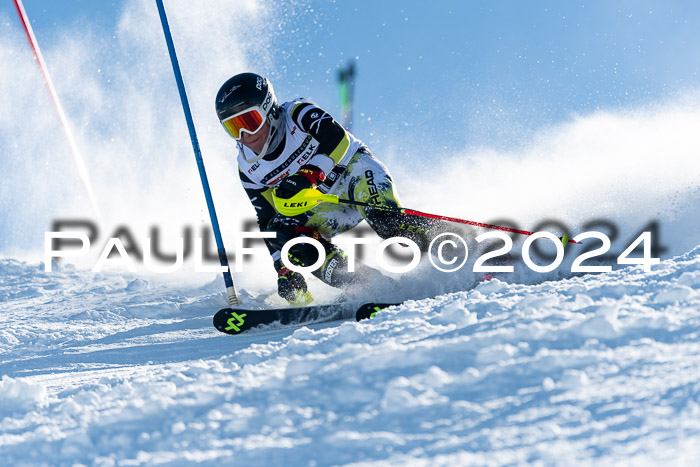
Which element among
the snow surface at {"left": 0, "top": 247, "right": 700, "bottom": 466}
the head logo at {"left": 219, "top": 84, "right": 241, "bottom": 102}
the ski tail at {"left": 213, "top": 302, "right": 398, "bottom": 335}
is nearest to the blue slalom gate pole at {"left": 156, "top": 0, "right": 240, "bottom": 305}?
the ski tail at {"left": 213, "top": 302, "right": 398, "bottom": 335}

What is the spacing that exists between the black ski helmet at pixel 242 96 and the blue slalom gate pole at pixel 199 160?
1127 mm

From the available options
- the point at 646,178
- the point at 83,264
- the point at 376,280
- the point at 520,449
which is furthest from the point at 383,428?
the point at 83,264

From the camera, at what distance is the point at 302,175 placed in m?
4.12

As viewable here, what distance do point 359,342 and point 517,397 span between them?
740 mm

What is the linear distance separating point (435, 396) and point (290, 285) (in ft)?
9.25

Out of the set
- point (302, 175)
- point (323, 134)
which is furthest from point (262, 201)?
point (323, 134)

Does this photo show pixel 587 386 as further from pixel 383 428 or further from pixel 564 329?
pixel 383 428

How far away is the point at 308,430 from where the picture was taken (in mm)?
1656

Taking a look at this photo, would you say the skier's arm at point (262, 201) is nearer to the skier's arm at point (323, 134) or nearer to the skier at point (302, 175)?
the skier at point (302, 175)

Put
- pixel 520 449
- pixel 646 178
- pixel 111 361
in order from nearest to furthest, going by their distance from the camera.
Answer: pixel 520 449
pixel 111 361
pixel 646 178

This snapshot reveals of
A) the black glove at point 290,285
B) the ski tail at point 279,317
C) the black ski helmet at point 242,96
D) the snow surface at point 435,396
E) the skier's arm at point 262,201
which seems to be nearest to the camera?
the snow surface at point 435,396

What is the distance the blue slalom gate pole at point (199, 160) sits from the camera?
491 cm

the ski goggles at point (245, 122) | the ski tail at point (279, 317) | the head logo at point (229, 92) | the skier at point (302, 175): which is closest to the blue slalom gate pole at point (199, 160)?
the skier at point (302, 175)

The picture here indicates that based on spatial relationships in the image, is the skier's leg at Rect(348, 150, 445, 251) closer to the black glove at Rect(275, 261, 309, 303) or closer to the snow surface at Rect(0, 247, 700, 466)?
the black glove at Rect(275, 261, 309, 303)
